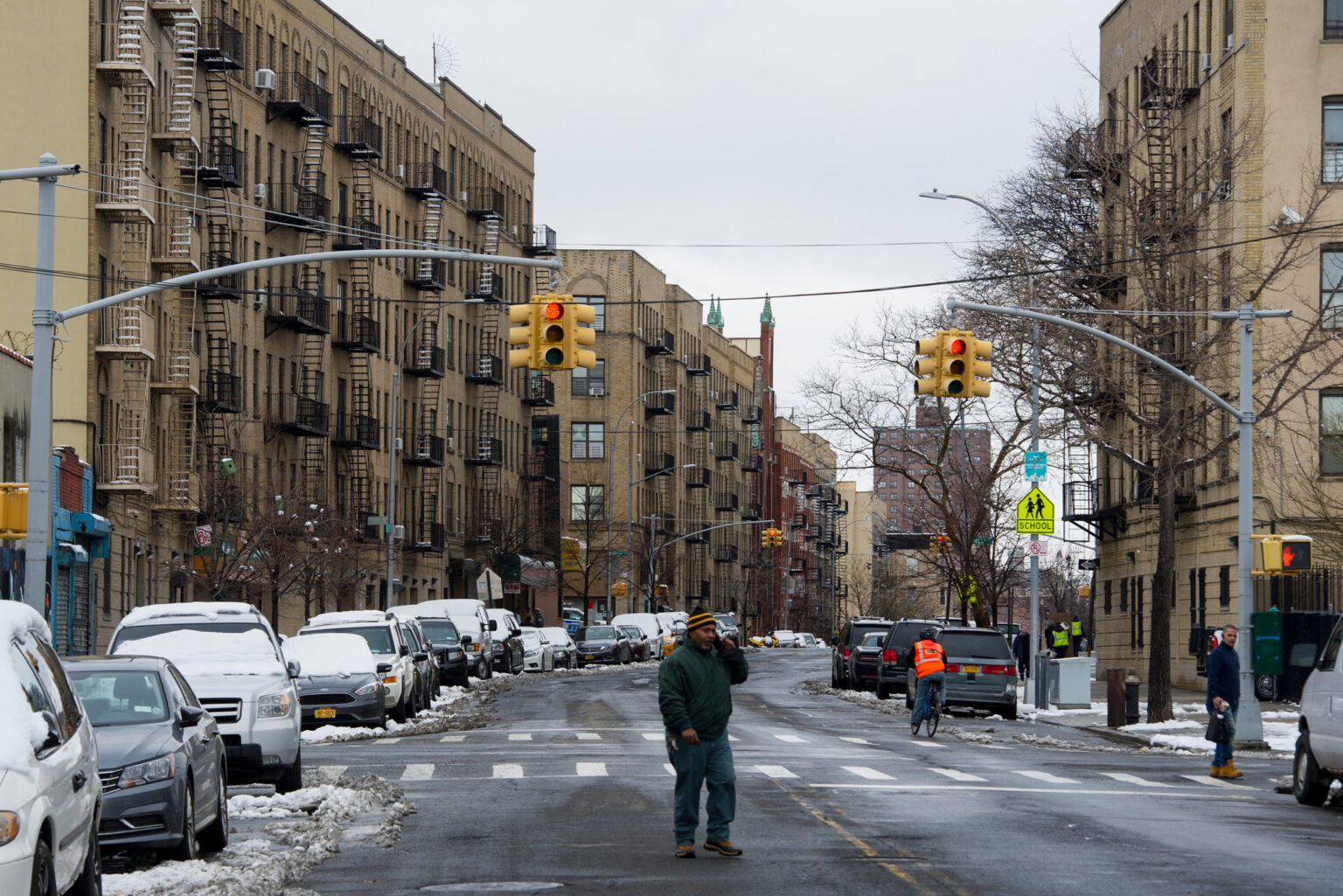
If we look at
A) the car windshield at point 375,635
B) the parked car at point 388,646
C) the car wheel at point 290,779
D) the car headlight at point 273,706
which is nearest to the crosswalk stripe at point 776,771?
the car wheel at point 290,779

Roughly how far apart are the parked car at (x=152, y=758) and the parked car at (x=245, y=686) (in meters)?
2.46

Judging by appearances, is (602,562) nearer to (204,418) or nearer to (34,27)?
(204,418)

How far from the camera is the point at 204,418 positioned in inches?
2205

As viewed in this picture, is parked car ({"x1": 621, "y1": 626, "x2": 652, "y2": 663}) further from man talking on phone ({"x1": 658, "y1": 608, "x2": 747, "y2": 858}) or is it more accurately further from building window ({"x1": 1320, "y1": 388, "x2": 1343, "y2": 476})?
man talking on phone ({"x1": 658, "y1": 608, "x2": 747, "y2": 858})

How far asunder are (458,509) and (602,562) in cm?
2655

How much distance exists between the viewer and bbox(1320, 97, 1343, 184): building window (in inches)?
1822

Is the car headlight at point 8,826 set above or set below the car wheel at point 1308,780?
above

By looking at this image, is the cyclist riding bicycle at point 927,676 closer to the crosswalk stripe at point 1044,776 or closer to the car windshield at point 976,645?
the car windshield at point 976,645

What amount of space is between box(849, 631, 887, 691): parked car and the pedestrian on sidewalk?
23411 millimetres

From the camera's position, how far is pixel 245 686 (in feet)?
62.2

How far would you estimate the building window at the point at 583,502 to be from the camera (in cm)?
11356

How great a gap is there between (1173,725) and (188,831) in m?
22.9

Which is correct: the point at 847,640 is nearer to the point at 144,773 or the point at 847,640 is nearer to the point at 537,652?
the point at 537,652

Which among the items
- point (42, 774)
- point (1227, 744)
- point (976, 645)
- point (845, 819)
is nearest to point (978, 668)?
point (976, 645)
